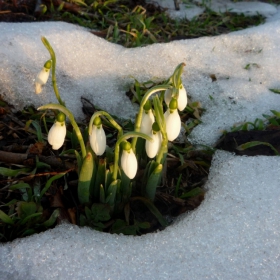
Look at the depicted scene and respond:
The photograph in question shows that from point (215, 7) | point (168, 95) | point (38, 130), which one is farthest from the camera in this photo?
point (215, 7)

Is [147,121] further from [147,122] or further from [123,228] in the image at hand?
[123,228]

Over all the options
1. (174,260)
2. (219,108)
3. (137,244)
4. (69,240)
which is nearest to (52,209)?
(69,240)

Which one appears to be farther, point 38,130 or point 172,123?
point 38,130

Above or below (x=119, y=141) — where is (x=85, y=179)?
below

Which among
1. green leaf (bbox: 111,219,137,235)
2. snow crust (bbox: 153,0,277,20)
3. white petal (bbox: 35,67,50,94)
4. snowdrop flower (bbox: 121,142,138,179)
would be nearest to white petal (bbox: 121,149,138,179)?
snowdrop flower (bbox: 121,142,138,179)

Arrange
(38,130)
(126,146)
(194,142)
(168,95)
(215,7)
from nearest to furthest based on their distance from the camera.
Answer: (126,146) → (168,95) → (38,130) → (194,142) → (215,7)

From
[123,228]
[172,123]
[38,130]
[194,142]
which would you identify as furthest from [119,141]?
[194,142]
